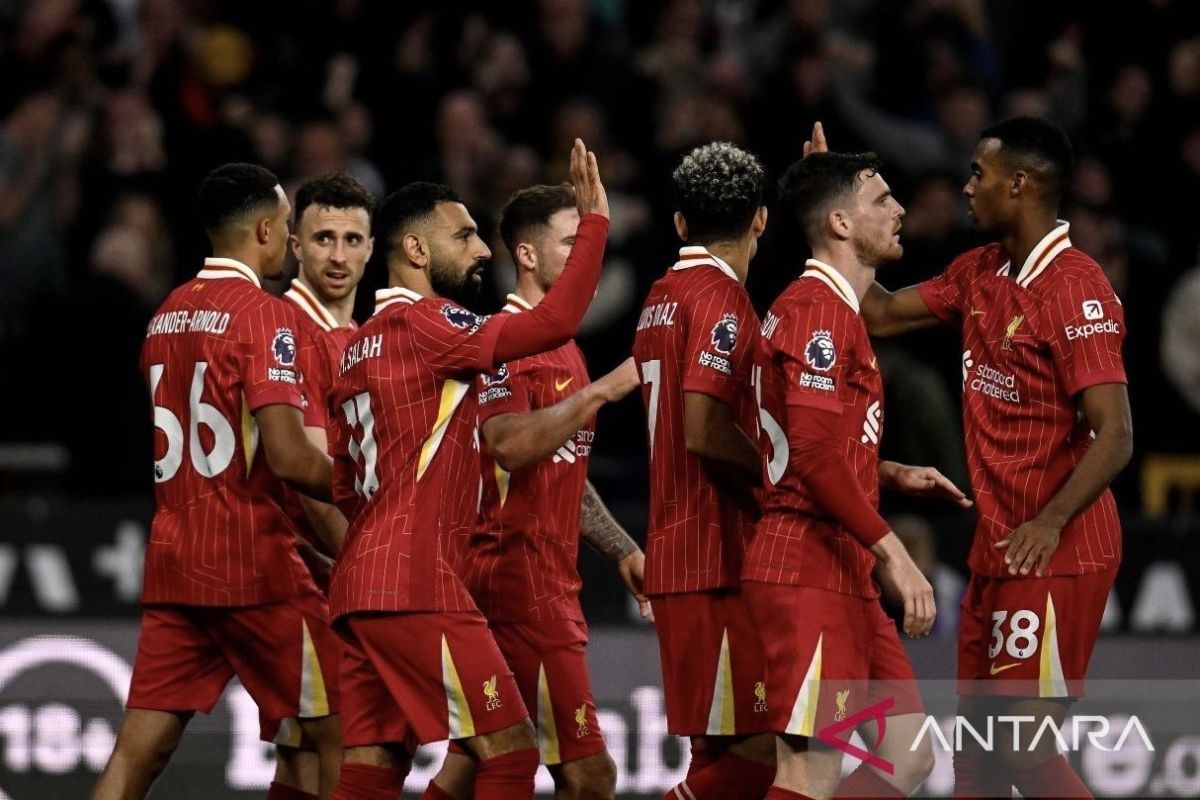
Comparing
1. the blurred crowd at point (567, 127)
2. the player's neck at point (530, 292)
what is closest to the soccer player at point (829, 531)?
the player's neck at point (530, 292)

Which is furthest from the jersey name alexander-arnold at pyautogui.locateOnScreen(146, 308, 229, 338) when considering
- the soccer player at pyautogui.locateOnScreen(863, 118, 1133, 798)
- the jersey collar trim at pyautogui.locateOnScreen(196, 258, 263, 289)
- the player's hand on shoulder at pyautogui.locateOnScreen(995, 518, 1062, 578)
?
the player's hand on shoulder at pyautogui.locateOnScreen(995, 518, 1062, 578)

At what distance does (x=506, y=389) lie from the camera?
7.29 m

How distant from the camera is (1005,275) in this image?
688 centimetres

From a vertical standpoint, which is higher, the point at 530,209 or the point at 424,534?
the point at 530,209

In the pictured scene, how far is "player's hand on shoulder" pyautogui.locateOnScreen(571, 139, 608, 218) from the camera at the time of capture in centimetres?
674

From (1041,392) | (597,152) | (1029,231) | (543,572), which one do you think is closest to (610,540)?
(543,572)

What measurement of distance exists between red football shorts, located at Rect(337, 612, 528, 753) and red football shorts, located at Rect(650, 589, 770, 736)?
0.58 metres

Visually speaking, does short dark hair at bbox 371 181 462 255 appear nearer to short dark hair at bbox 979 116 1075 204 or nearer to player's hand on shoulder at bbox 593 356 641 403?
player's hand on shoulder at bbox 593 356 641 403

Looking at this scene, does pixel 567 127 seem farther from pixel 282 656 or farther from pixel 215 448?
pixel 282 656

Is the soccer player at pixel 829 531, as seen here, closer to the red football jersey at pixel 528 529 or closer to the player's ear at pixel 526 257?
the red football jersey at pixel 528 529

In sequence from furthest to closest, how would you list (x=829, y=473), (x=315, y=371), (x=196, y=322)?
(x=315, y=371), (x=196, y=322), (x=829, y=473)

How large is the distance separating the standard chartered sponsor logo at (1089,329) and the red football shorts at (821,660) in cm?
103

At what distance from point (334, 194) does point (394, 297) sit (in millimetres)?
1342

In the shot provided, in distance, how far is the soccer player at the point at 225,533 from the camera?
714 cm
